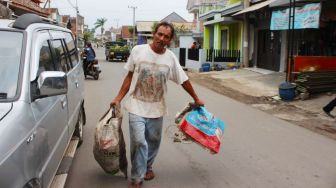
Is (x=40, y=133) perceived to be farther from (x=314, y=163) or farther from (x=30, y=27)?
(x=314, y=163)

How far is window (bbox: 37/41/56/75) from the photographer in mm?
4057

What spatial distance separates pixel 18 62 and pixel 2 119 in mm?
906

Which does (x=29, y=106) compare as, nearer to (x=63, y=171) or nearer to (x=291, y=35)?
(x=63, y=171)

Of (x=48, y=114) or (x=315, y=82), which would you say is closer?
(x=48, y=114)

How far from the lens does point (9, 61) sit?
3.64 meters

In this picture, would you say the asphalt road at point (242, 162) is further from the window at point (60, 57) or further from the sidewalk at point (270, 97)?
the window at point (60, 57)

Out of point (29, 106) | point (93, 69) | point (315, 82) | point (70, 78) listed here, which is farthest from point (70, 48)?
point (93, 69)

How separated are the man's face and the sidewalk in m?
4.84

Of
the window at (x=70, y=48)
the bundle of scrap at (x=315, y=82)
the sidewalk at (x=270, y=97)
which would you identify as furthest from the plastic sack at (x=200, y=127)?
the bundle of scrap at (x=315, y=82)

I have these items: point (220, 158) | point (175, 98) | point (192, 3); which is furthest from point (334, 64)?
point (192, 3)

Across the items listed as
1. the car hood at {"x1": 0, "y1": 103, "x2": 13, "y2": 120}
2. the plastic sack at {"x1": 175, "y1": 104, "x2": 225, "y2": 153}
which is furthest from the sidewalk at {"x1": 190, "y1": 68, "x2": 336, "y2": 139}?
the car hood at {"x1": 0, "y1": 103, "x2": 13, "y2": 120}

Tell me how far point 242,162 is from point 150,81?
82.4 inches

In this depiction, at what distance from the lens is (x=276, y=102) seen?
42.9 feet

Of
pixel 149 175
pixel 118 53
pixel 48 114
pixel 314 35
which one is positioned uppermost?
pixel 314 35
